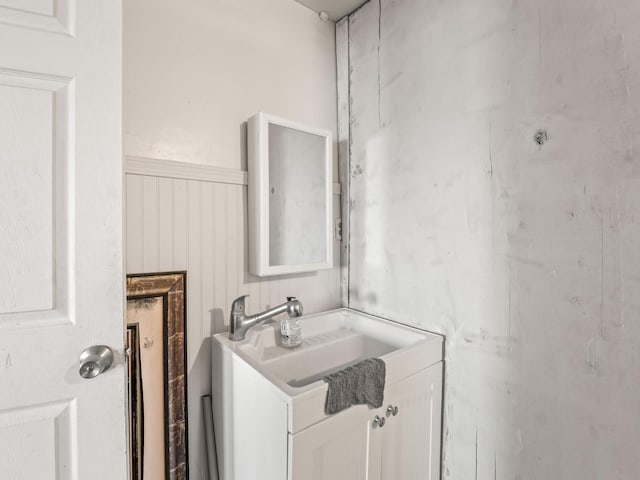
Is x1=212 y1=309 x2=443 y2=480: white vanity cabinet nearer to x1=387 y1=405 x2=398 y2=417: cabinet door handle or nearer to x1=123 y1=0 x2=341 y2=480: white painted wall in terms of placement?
x1=387 y1=405 x2=398 y2=417: cabinet door handle

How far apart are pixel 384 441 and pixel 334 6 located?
192 centimetres

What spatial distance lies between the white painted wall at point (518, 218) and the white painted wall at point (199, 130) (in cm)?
52

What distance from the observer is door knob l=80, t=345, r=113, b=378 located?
2.54ft

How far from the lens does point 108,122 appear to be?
0.81 meters

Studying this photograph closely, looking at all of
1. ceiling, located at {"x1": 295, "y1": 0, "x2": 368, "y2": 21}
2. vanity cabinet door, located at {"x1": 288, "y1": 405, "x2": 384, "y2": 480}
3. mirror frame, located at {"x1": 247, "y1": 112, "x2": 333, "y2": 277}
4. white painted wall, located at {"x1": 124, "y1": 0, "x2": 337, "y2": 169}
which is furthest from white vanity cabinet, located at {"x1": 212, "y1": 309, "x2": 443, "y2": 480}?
ceiling, located at {"x1": 295, "y1": 0, "x2": 368, "y2": 21}

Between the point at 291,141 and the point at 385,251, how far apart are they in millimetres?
658

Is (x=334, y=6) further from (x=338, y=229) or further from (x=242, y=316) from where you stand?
(x=242, y=316)

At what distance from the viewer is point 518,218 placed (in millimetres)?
1067

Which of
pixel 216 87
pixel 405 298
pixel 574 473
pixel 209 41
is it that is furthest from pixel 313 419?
pixel 209 41

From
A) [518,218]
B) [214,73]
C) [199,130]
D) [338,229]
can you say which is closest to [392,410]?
[518,218]

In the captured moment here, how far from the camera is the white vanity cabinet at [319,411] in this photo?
90 cm

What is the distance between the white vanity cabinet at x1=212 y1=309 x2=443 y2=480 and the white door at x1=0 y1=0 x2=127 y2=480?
37 cm

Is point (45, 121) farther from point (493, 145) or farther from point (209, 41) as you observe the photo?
point (493, 145)

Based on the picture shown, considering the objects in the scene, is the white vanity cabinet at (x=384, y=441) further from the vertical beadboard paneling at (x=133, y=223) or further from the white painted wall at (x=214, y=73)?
the white painted wall at (x=214, y=73)
